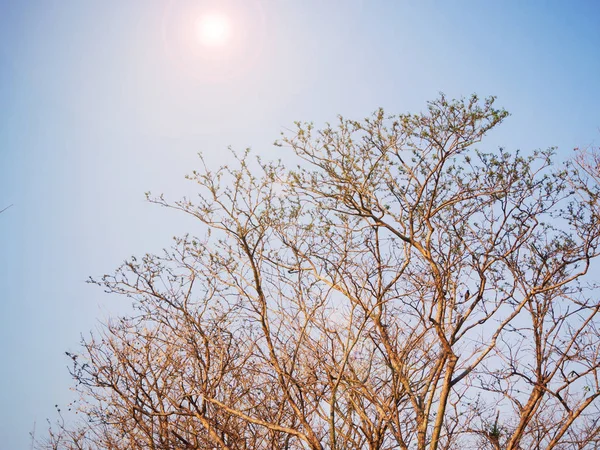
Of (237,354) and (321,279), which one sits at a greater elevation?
(321,279)

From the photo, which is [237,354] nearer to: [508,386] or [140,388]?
[140,388]

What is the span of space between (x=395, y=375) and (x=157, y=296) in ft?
10.4

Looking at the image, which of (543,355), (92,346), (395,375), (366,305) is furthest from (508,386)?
(92,346)

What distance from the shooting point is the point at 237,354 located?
6273 millimetres

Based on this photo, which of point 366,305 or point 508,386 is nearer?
point 366,305

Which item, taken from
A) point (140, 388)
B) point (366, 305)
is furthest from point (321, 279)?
point (140, 388)

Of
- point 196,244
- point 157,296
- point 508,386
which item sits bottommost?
point 508,386

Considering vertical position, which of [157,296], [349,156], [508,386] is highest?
[349,156]

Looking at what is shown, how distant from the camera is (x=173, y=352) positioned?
6312 mm

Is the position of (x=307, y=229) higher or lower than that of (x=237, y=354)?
higher

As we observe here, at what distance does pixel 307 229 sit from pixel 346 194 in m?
0.67

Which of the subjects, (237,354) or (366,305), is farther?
(237,354)

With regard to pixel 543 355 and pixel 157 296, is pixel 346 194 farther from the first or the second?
pixel 543 355

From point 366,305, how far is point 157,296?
8.85 feet
